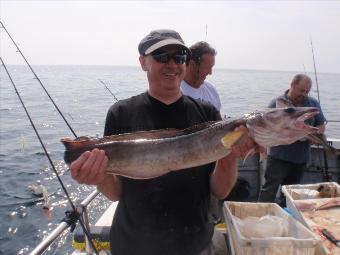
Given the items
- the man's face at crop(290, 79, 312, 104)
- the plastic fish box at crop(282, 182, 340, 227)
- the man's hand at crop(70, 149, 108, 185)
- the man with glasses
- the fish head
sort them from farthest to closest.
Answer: the man's face at crop(290, 79, 312, 104), the man with glasses, the plastic fish box at crop(282, 182, 340, 227), the fish head, the man's hand at crop(70, 149, 108, 185)

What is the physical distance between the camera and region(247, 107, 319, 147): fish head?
2.92 metres

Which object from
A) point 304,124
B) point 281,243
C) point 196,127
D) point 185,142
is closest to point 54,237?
point 185,142

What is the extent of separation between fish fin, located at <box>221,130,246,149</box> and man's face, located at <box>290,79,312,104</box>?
4.56 meters

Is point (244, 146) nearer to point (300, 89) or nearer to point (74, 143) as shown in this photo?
point (74, 143)

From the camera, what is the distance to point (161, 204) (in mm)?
2850

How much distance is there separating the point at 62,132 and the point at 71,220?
64.7ft

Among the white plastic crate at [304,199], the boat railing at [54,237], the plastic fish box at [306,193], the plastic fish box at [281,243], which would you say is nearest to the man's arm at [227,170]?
the plastic fish box at [281,243]

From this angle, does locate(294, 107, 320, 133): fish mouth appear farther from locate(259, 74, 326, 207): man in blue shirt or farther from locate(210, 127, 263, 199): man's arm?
locate(259, 74, 326, 207): man in blue shirt

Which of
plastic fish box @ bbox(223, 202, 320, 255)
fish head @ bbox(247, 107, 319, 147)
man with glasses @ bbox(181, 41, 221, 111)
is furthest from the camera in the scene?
man with glasses @ bbox(181, 41, 221, 111)

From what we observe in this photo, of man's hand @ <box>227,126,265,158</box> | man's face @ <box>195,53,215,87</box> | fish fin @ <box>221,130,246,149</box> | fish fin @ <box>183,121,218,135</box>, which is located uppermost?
man's face @ <box>195,53,215,87</box>

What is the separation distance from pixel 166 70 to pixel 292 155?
4.97 metres

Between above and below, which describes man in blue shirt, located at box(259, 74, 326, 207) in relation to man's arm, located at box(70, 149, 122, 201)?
below

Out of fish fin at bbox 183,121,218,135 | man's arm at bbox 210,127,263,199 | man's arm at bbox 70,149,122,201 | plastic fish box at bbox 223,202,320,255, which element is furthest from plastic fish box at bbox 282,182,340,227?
man's arm at bbox 70,149,122,201

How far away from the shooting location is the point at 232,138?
2.97 m
